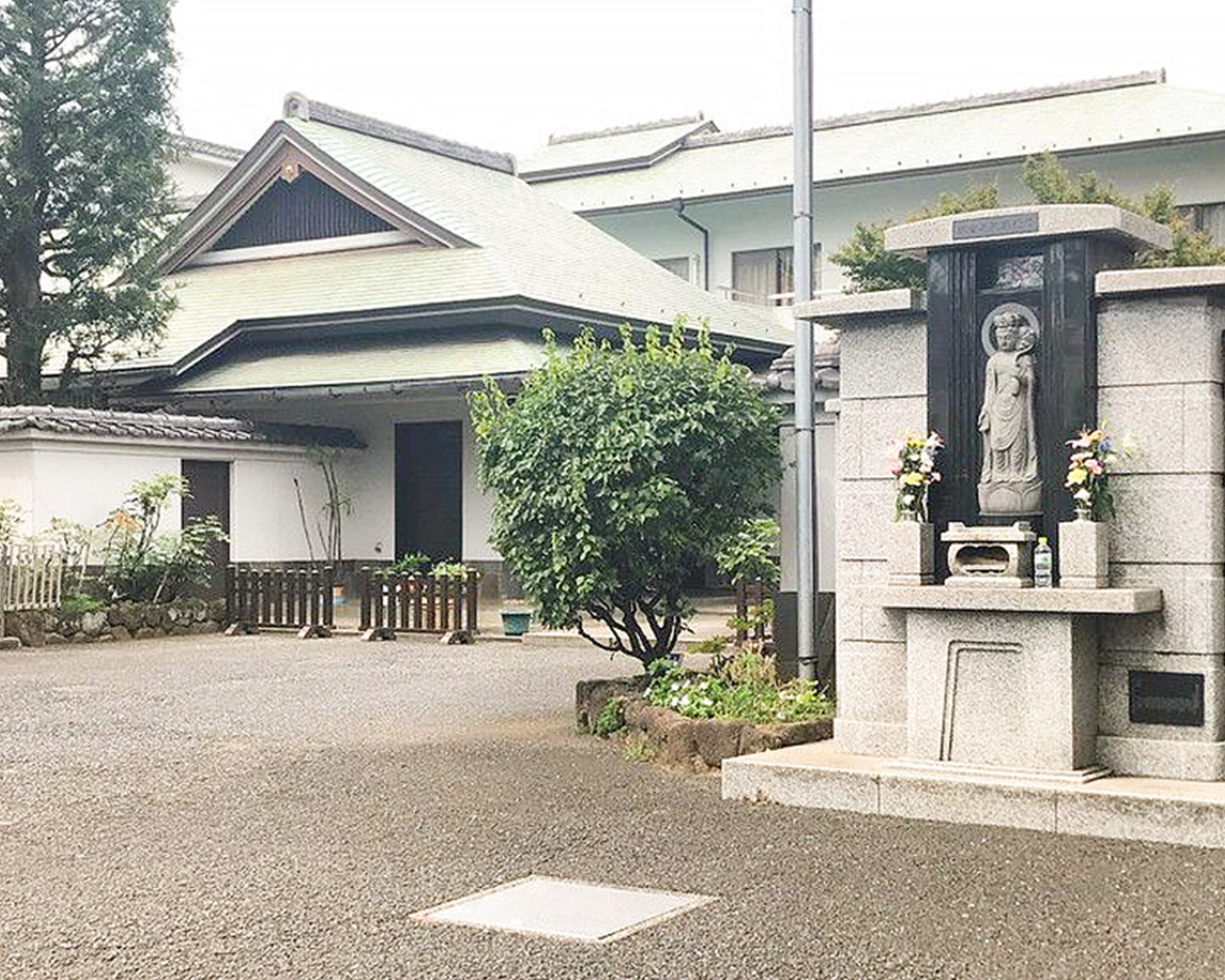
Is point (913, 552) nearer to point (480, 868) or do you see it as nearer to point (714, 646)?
point (714, 646)

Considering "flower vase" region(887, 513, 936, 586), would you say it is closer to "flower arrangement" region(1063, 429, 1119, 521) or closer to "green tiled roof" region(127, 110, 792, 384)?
"flower arrangement" region(1063, 429, 1119, 521)

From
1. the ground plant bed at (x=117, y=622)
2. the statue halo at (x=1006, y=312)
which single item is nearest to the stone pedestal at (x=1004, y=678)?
the statue halo at (x=1006, y=312)

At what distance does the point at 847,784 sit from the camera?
960 cm

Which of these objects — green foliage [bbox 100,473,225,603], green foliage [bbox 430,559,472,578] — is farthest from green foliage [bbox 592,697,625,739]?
green foliage [bbox 100,473,225,603]

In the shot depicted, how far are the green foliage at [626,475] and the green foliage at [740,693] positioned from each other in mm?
746

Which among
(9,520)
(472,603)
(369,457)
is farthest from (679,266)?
(9,520)

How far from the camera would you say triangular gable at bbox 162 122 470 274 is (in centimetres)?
2842

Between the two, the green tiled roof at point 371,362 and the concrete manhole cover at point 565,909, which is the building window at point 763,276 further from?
the concrete manhole cover at point 565,909

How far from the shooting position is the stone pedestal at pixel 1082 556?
9.32 metres

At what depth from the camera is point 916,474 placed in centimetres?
995

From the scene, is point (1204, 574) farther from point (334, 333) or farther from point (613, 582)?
point (334, 333)

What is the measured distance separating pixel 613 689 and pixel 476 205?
19.3 meters

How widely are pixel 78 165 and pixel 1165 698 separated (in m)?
20.9

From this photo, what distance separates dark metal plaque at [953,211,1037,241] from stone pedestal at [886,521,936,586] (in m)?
1.70
